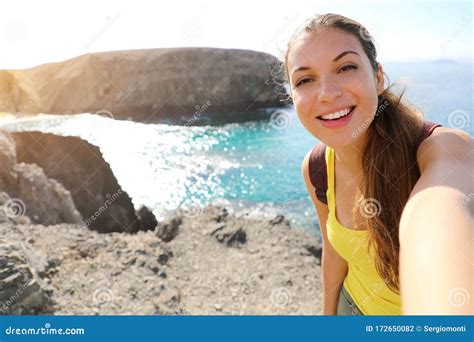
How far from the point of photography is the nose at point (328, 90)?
4.70 ft

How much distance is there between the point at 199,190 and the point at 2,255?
12.2 metres

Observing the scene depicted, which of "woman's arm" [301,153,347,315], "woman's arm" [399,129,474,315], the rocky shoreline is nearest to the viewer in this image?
A: "woman's arm" [399,129,474,315]

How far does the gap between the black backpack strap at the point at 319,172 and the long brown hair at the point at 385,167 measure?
0.24 m

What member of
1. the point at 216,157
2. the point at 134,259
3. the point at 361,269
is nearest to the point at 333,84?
the point at 361,269

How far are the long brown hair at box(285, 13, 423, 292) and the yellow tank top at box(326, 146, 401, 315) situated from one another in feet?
0.16

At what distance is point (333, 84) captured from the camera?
1.45 m

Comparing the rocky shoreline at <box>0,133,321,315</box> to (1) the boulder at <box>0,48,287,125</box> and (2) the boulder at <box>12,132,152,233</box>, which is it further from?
(1) the boulder at <box>0,48,287,125</box>

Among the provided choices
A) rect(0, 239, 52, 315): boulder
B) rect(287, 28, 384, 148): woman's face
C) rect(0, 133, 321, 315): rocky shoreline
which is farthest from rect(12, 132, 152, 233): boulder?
rect(287, 28, 384, 148): woman's face

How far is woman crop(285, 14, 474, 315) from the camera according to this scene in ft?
3.45

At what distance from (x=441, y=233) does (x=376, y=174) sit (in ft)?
1.63

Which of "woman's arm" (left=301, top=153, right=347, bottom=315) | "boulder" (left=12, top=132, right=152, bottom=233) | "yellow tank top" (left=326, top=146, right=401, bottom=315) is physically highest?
"yellow tank top" (left=326, top=146, right=401, bottom=315)

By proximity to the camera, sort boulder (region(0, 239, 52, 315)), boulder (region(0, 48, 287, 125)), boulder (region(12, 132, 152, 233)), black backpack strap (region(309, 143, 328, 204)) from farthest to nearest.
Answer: boulder (region(0, 48, 287, 125))
boulder (region(12, 132, 152, 233))
boulder (region(0, 239, 52, 315))
black backpack strap (region(309, 143, 328, 204))

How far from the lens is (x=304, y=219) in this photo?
12117mm

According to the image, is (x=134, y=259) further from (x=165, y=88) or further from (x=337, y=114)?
(x=165, y=88)
